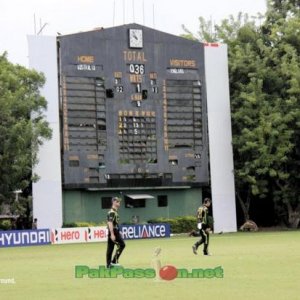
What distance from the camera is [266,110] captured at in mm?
43594

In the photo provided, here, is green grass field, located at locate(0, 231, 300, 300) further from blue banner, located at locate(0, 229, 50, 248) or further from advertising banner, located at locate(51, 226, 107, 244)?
advertising banner, located at locate(51, 226, 107, 244)

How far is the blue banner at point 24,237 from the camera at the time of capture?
33.1 m

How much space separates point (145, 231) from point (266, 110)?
10.9 meters

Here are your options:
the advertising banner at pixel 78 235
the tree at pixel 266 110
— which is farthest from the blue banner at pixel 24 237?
the tree at pixel 266 110

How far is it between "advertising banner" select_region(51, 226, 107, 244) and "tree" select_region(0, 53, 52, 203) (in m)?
2.96

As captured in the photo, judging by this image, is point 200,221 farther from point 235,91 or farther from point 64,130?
point 235,91

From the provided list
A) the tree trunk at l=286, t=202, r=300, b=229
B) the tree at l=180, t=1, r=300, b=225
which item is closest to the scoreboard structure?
the tree at l=180, t=1, r=300, b=225

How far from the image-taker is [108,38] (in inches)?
1478

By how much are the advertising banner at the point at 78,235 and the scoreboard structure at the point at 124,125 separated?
192 centimetres

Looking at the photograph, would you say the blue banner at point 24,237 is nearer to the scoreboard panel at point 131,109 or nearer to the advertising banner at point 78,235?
the advertising banner at point 78,235

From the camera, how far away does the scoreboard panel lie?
3647 cm

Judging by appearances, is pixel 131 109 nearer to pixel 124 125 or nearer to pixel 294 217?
pixel 124 125

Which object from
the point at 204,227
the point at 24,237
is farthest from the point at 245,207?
the point at 204,227

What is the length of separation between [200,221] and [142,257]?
1.89 meters
